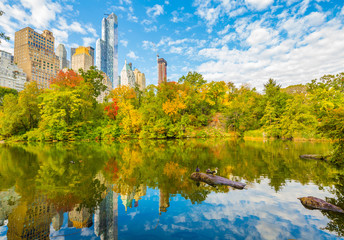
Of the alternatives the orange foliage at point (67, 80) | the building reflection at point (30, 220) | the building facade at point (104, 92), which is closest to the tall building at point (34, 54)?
the building facade at point (104, 92)

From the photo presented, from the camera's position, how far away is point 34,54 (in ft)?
342

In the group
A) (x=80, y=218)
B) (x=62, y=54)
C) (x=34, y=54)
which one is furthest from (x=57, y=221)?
(x=62, y=54)

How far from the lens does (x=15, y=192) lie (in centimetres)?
709

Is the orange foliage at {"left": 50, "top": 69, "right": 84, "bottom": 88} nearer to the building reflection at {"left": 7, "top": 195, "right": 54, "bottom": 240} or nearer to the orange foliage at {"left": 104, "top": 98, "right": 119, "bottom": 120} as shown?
the orange foliage at {"left": 104, "top": 98, "right": 119, "bottom": 120}

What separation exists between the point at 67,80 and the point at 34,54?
100379mm

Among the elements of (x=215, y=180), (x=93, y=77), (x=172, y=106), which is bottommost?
(x=215, y=180)

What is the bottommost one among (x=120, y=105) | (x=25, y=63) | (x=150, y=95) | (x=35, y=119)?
(x=35, y=119)

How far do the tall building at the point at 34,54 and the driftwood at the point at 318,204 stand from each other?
4832 inches

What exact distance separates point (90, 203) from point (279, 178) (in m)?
9.11

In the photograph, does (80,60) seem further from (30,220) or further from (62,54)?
(30,220)

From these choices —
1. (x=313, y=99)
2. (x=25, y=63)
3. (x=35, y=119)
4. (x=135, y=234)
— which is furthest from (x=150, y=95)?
(x=25, y=63)

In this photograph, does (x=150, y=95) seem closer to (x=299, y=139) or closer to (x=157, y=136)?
(x=157, y=136)

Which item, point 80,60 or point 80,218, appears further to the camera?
point 80,60

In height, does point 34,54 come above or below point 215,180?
above
